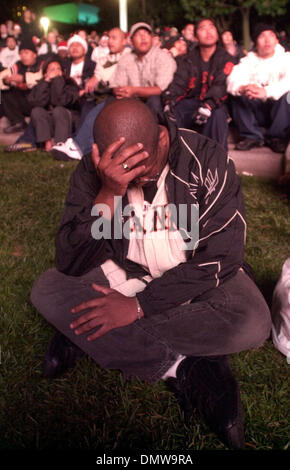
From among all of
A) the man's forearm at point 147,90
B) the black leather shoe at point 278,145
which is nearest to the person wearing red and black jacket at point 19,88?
the man's forearm at point 147,90

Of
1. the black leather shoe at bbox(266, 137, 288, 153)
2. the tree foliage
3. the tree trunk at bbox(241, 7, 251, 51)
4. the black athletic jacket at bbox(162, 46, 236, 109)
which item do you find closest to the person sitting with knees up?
the black athletic jacket at bbox(162, 46, 236, 109)

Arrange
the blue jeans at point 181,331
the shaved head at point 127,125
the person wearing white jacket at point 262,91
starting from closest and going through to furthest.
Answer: the shaved head at point 127,125, the blue jeans at point 181,331, the person wearing white jacket at point 262,91

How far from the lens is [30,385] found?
2.34m

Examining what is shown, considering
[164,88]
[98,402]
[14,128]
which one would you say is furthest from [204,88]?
[98,402]

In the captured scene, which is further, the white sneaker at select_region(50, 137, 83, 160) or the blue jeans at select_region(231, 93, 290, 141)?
the white sneaker at select_region(50, 137, 83, 160)

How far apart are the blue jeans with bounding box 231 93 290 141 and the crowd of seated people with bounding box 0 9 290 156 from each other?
14 mm

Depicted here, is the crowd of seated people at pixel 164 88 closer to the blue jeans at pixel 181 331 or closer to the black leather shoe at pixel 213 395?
the blue jeans at pixel 181 331

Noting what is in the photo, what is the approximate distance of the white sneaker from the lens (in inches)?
266

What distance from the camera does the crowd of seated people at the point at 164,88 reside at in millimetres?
6027

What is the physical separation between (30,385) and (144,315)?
2.58ft

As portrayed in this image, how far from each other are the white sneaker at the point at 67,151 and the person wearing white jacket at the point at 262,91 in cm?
244

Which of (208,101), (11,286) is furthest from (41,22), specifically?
(11,286)

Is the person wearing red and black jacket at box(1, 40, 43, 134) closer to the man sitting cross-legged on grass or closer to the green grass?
the green grass
